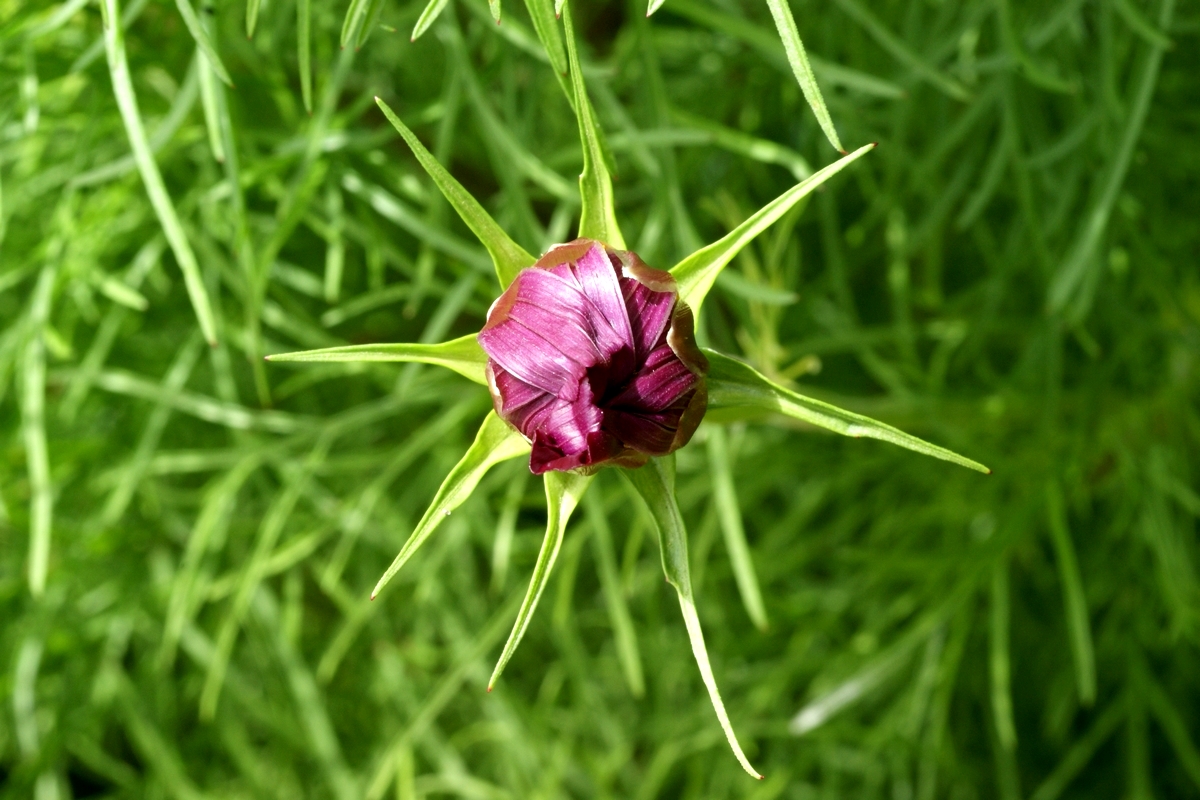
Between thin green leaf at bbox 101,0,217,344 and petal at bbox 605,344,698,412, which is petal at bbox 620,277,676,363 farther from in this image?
thin green leaf at bbox 101,0,217,344

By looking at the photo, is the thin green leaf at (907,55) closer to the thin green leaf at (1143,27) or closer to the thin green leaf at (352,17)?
the thin green leaf at (1143,27)

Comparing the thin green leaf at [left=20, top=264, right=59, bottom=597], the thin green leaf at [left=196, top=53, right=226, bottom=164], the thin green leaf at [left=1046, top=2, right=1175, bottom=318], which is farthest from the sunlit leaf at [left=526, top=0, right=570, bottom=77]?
the thin green leaf at [left=20, top=264, right=59, bottom=597]

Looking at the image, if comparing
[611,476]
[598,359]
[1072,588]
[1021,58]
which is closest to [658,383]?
[598,359]

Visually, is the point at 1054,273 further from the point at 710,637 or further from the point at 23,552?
the point at 23,552

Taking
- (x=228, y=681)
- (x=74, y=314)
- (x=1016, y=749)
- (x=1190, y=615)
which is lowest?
(x=1016, y=749)

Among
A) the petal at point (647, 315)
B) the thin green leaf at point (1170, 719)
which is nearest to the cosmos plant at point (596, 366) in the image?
the petal at point (647, 315)

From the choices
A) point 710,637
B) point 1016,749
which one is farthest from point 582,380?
point 1016,749

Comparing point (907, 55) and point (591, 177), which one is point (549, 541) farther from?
point (907, 55)
